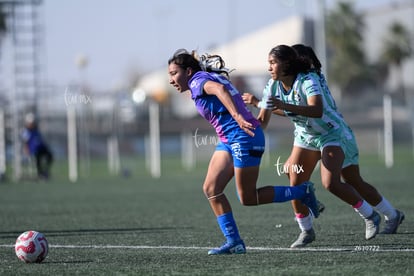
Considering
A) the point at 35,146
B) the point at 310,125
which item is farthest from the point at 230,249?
the point at 35,146

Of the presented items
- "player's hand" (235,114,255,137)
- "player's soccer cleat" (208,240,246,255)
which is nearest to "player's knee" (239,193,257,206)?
"player's soccer cleat" (208,240,246,255)

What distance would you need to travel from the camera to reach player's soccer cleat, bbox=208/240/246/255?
829cm

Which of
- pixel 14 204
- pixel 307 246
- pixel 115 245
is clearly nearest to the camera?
pixel 307 246

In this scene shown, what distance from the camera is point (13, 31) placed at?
2994cm

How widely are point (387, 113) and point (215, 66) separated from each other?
1941 centimetres

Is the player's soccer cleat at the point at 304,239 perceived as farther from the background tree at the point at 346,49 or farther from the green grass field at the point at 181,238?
the background tree at the point at 346,49

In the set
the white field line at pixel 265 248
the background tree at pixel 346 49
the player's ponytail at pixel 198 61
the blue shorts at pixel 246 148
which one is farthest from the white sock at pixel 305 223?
the background tree at pixel 346 49

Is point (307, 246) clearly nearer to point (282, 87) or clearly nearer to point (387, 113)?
point (282, 87)

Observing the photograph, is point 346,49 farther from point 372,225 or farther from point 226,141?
point 226,141

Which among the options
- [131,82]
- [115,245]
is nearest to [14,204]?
[115,245]

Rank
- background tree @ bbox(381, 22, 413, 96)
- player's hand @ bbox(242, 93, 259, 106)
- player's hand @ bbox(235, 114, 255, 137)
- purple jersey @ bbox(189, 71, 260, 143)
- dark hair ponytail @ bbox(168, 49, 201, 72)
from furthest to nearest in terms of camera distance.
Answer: background tree @ bbox(381, 22, 413, 96) < dark hair ponytail @ bbox(168, 49, 201, 72) < player's hand @ bbox(242, 93, 259, 106) < purple jersey @ bbox(189, 71, 260, 143) < player's hand @ bbox(235, 114, 255, 137)

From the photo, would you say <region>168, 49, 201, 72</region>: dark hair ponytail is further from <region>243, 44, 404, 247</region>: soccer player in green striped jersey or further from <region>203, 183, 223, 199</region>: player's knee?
<region>203, 183, 223, 199</region>: player's knee

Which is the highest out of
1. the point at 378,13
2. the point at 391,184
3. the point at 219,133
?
the point at 378,13

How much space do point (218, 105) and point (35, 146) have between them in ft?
64.6
